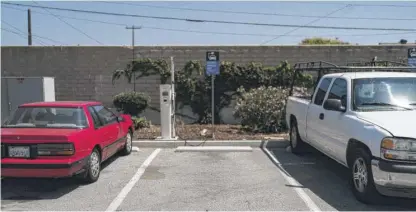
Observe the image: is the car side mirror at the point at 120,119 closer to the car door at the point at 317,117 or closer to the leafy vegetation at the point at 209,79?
the car door at the point at 317,117

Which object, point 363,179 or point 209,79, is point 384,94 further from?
point 209,79

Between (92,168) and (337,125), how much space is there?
3.95 meters

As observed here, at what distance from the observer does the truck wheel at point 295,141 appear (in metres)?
9.29

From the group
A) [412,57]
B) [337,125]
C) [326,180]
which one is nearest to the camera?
[337,125]

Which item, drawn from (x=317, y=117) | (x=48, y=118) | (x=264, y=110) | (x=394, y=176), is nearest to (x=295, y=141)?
(x=317, y=117)

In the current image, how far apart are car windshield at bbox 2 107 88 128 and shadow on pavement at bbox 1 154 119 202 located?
3.13 ft

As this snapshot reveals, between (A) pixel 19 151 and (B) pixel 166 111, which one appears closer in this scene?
(A) pixel 19 151

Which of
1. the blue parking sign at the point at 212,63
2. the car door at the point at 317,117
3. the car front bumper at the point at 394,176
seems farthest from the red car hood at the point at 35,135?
the blue parking sign at the point at 212,63

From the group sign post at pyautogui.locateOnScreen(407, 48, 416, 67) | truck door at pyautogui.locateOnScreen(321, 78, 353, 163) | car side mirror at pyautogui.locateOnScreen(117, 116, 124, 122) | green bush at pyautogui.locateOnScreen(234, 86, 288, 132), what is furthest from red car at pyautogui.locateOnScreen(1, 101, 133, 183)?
sign post at pyautogui.locateOnScreen(407, 48, 416, 67)

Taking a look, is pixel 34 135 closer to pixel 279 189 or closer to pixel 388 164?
pixel 279 189

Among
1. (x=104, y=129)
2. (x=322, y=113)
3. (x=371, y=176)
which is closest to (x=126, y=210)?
(x=104, y=129)

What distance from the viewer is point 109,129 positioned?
26.3ft

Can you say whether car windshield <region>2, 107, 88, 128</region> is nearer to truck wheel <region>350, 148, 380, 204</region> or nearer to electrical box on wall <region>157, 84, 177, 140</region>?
electrical box on wall <region>157, 84, 177, 140</region>

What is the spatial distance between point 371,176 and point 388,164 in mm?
350
